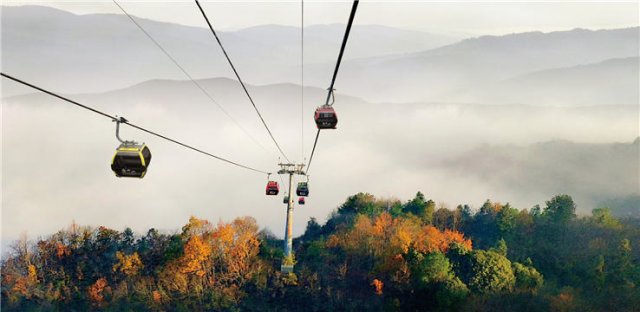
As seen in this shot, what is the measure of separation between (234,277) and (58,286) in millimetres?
25839

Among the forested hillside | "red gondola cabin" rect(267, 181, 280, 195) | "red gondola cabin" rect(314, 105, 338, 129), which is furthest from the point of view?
the forested hillside

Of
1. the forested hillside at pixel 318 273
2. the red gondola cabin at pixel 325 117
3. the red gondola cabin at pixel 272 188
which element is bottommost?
the forested hillside at pixel 318 273

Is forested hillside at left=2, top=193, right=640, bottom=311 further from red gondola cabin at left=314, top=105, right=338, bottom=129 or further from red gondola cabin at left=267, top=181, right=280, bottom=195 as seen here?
red gondola cabin at left=314, top=105, right=338, bottom=129

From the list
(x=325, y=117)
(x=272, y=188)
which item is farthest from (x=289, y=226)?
(x=325, y=117)

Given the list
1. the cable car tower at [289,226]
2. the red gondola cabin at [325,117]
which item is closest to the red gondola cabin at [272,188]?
the cable car tower at [289,226]

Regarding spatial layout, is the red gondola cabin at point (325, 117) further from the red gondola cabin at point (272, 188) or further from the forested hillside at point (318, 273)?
the forested hillside at point (318, 273)

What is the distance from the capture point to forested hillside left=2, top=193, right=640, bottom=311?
58906 mm

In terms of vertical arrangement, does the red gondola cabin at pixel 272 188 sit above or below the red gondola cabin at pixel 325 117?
below

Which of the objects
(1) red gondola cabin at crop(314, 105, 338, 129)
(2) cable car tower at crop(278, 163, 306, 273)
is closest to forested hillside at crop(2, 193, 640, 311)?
(2) cable car tower at crop(278, 163, 306, 273)

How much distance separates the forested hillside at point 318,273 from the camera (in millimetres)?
58906

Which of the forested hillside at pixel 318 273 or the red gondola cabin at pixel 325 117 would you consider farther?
the forested hillside at pixel 318 273

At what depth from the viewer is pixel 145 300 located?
218 ft

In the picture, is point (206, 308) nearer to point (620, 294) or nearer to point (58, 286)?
point (58, 286)

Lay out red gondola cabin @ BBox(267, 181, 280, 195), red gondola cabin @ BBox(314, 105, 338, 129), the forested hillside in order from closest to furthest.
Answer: red gondola cabin @ BBox(314, 105, 338, 129) → red gondola cabin @ BBox(267, 181, 280, 195) → the forested hillside
